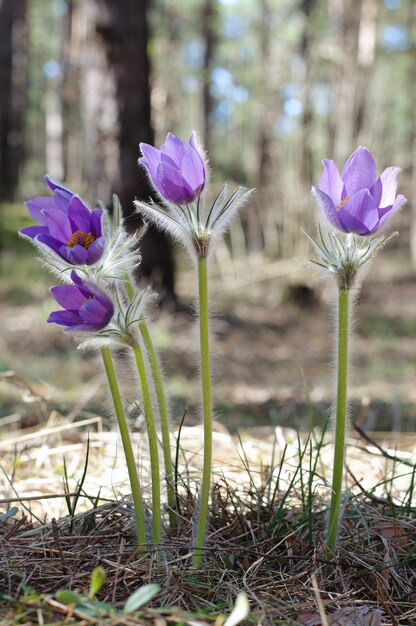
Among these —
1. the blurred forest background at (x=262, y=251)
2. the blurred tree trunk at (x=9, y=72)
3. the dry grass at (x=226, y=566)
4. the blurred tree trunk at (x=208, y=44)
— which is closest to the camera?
the dry grass at (x=226, y=566)

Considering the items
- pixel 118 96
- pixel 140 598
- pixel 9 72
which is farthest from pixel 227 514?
pixel 9 72

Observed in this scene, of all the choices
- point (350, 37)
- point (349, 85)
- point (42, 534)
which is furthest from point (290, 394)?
point (350, 37)

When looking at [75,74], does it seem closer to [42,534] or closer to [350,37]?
[350,37]

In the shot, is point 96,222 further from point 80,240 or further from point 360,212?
point 360,212

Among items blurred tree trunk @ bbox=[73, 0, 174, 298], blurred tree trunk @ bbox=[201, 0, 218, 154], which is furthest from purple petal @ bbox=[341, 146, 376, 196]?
blurred tree trunk @ bbox=[201, 0, 218, 154]

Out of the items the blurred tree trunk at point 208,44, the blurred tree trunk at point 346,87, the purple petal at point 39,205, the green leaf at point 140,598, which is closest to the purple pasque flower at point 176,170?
the purple petal at point 39,205

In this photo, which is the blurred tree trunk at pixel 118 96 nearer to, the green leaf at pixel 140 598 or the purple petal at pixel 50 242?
the purple petal at pixel 50 242

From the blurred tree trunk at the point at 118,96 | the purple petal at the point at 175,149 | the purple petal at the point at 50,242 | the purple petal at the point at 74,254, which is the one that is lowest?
the purple petal at the point at 74,254
